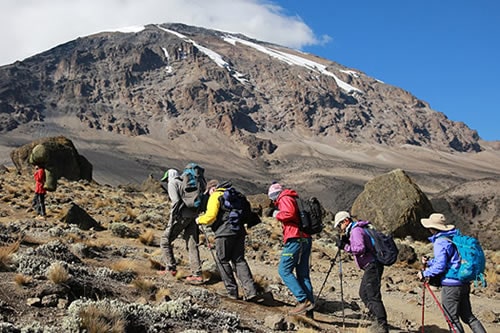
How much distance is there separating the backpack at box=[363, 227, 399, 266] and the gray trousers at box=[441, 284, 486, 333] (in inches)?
27.2

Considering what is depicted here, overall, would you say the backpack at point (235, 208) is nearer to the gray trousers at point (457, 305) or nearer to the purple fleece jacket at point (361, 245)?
the purple fleece jacket at point (361, 245)

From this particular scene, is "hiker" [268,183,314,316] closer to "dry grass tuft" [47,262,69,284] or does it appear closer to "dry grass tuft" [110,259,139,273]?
"dry grass tuft" [110,259,139,273]

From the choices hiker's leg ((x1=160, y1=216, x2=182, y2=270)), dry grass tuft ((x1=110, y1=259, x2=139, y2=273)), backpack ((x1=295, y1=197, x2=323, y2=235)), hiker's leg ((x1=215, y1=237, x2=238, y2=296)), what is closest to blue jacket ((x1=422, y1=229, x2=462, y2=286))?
backpack ((x1=295, y1=197, x2=323, y2=235))

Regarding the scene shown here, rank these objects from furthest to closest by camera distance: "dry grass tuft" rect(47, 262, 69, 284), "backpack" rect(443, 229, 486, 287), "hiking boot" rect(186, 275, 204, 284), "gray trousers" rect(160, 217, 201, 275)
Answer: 1. "gray trousers" rect(160, 217, 201, 275)
2. "hiking boot" rect(186, 275, 204, 284)
3. "dry grass tuft" rect(47, 262, 69, 284)
4. "backpack" rect(443, 229, 486, 287)

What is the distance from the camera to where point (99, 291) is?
635 cm

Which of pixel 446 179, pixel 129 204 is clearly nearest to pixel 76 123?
pixel 446 179

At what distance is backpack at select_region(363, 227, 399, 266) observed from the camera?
6.19m

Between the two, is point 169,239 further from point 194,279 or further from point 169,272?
point 194,279

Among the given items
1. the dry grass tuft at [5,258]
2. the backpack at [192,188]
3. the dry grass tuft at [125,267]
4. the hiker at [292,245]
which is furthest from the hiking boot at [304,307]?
the dry grass tuft at [5,258]

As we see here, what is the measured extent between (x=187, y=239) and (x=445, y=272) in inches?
168

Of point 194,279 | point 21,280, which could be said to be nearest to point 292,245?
point 194,279

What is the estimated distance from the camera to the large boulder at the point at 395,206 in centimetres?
2229

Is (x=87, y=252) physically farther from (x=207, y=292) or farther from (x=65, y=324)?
(x=65, y=324)

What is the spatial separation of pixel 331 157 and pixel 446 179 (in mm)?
48224
